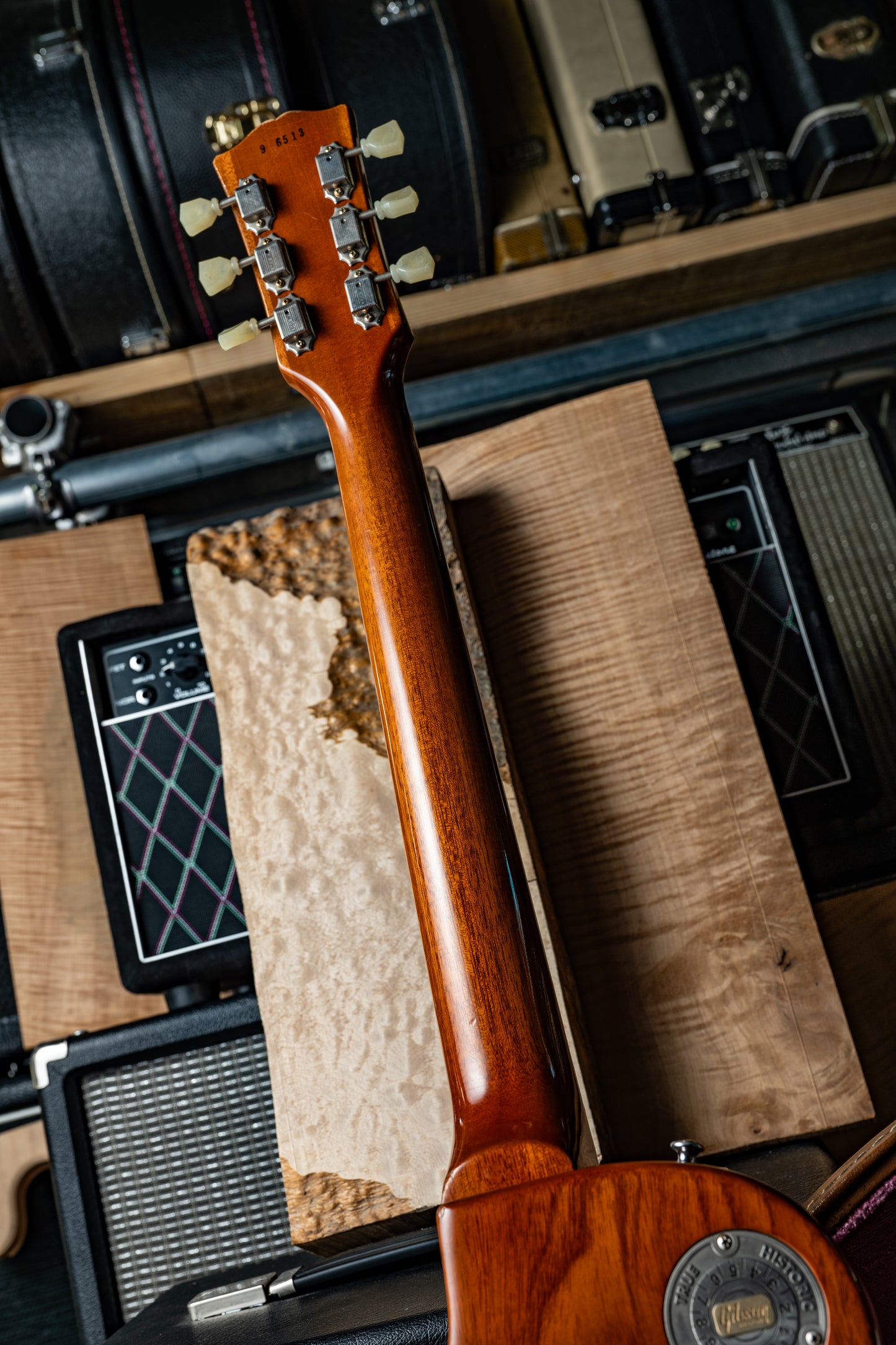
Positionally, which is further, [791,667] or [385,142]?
[791,667]

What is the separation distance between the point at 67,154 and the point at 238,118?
20 centimetres

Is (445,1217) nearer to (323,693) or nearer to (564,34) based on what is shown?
(323,693)

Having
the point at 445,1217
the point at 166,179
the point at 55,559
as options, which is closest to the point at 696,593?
the point at 445,1217

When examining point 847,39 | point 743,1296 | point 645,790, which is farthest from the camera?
point 847,39

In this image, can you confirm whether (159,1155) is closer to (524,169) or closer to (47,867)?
(47,867)

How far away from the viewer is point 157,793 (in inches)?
34.4

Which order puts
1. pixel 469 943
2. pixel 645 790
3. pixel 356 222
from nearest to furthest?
1. pixel 469 943
2. pixel 356 222
3. pixel 645 790

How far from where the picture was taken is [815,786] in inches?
33.1

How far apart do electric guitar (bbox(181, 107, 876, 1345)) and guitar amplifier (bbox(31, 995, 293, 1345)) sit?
358mm

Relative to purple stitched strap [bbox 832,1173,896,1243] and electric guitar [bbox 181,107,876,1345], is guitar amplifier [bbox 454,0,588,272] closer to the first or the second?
electric guitar [bbox 181,107,876,1345]

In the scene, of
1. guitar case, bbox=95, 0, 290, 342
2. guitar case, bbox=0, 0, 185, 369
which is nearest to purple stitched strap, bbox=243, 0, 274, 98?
guitar case, bbox=95, 0, 290, 342

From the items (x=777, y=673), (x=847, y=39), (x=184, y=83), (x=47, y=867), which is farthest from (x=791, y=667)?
(x=184, y=83)

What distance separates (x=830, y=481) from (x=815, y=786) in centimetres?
49

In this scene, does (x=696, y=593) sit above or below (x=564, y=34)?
below
